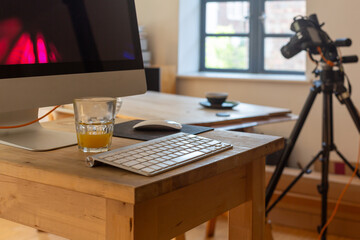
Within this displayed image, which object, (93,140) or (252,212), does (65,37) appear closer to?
(93,140)

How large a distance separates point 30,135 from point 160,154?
343 mm

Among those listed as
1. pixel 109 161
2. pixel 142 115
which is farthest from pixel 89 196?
pixel 142 115

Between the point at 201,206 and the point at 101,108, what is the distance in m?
0.26

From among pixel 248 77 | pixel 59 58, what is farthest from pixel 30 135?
pixel 248 77

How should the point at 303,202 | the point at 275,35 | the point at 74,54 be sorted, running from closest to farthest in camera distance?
1. the point at 74,54
2. the point at 303,202
3. the point at 275,35

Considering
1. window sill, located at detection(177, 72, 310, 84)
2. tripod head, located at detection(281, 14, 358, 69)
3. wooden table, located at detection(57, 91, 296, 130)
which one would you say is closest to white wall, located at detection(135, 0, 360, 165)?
window sill, located at detection(177, 72, 310, 84)

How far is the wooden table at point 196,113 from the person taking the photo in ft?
6.52

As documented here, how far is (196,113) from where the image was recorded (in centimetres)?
218

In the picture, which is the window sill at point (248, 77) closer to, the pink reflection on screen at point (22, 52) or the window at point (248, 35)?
the window at point (248, 35)

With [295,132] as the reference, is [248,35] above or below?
above

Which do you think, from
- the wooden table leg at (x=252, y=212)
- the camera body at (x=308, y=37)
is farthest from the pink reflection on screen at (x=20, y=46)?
the camera body at (x=308, y=37)

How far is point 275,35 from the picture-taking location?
4.23m

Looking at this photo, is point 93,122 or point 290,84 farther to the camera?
point 290,84

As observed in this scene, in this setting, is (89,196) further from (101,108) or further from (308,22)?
(308,22)
